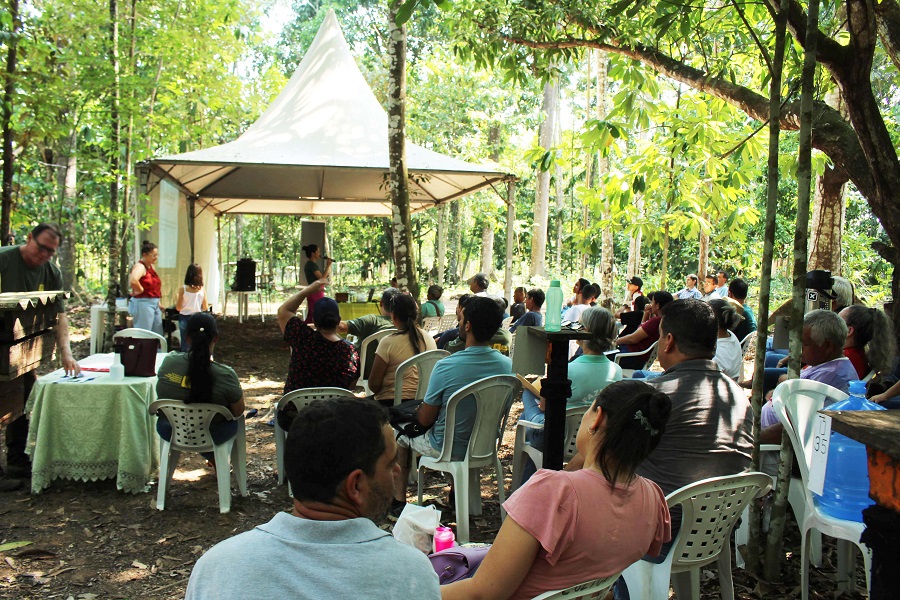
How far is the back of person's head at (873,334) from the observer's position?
4.18 metres

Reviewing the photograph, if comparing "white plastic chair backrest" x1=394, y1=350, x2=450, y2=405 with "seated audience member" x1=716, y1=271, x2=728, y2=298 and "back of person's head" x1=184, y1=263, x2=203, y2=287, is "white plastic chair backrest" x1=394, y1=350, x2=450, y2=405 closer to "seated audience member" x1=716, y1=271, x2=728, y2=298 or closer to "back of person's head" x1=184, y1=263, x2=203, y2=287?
"back of person's head" x1=184, y1=263, x2=203, y2=287

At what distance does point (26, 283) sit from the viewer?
4.69m

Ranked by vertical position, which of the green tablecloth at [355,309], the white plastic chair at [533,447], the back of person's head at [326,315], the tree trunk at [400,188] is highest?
the tree trunk at [400,188]

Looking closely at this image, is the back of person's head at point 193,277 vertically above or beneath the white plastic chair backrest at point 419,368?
above

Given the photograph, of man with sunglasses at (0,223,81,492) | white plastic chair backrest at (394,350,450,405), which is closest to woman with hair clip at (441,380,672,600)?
white plastic chair backrest at (394,350,450,405)

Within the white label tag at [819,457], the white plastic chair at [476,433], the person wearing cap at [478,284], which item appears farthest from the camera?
the person wearing cap at [478,284]

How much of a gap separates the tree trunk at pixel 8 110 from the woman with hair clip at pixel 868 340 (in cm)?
602

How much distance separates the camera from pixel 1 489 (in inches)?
176

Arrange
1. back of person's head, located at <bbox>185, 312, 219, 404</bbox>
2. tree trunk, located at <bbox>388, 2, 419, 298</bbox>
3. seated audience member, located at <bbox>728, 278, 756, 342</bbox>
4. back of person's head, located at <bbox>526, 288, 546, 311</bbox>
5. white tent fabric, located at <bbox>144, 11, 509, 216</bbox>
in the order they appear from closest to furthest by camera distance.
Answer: back of person's head, located at <bbox>185, 312, 219, 404</bbox>
back of person's head, located at <bbox>526, 288, 546, 311</bbox>
tree trunk, located at <bbox>388, 2, 419, 298</bbox>
seated audience member, located at <bbox>728, 278, 756, 342</bbox>
white tent fabric, located at <bbox>144, 11, 509, 216</bbox>

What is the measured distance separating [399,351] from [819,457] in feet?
8.53

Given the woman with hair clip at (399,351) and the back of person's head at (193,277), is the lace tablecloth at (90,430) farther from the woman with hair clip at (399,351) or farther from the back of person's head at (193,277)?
the back of person's head at (193,277)

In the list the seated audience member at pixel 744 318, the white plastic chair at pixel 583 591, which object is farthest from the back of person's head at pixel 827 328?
the seated audience member at pixel 744 318

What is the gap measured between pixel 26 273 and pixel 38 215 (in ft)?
31.9

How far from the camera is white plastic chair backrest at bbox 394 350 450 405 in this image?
4594mm
